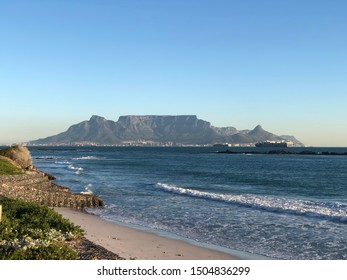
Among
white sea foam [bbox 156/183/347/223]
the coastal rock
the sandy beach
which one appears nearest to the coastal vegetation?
the sandy beach

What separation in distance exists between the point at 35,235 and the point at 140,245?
492 centimetres

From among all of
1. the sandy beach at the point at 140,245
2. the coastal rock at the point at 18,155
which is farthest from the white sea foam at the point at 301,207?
the coastal rock at the point at 18,155

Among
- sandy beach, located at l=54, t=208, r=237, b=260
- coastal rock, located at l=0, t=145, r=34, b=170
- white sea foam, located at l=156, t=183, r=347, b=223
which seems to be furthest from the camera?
coastal rock, located at l=0, t=145, r=34, b=170

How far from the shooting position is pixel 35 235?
1414 centimetres

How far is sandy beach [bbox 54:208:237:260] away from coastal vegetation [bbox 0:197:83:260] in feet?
6.34

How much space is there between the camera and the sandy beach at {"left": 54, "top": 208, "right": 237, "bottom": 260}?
15742 millimetres

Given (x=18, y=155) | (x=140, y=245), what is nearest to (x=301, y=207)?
(x=140, y=245)

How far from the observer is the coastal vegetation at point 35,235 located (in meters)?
11.8

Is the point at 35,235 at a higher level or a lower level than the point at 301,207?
higher

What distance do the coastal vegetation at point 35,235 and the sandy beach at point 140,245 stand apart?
1.93 metres

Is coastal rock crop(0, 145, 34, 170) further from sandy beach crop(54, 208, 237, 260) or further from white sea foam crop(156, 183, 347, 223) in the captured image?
sandy beach crop(54, 208, 237, 260)

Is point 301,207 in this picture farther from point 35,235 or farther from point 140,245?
point 35,235
